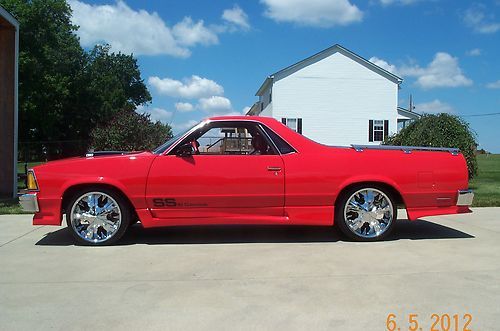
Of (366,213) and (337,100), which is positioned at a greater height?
(337,100)

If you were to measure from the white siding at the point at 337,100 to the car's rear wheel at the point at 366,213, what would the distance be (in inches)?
1063

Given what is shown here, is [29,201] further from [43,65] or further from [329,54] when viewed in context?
[43,65]

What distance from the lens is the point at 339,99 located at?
33.3m

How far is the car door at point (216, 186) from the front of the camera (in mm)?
6004

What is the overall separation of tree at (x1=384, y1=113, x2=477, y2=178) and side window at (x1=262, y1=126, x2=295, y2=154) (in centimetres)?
974

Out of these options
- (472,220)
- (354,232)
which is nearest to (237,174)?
(354,232)

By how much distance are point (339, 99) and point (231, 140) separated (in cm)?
2809

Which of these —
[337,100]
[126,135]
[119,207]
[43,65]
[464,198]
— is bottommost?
[119,207]

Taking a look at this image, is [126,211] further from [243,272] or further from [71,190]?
[243,272]

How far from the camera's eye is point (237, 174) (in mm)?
6047

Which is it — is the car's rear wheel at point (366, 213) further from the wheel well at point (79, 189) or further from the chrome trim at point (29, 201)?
the chrome trim at point (29, 201)

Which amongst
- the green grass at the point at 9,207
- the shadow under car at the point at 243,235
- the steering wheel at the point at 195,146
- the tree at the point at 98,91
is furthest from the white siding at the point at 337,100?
the steering wheel at the point at 195,146

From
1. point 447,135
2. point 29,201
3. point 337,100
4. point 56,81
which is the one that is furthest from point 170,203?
point 56,81

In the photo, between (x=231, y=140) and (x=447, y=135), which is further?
(x=447, y=135)
